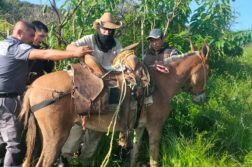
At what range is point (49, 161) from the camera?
4797mm

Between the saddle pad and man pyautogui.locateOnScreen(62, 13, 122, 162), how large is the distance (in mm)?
720

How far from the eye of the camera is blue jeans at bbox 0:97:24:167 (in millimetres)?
4778

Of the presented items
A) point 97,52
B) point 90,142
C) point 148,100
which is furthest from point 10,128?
point 148,100

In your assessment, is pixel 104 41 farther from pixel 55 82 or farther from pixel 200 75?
pixel 200 75

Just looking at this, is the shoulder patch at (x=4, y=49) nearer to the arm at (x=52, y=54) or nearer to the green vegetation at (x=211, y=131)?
the arm at (x=52, y=54)

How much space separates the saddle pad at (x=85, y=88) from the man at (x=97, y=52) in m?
0.72

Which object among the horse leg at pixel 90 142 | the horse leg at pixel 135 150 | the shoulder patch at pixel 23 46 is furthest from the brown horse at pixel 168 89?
the shoulder patch at pixel 23 46

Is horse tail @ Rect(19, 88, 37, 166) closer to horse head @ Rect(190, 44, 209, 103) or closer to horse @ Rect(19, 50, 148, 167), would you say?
horse @ Rect(19, 50, 148, 167)

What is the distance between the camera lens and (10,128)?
4.79 m

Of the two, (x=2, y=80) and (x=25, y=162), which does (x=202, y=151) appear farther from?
(x=2, y=80)

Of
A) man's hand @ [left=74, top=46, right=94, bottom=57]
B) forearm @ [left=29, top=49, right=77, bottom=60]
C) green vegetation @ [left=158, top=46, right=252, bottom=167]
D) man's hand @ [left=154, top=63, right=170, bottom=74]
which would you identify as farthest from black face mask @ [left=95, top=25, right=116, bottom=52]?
green vegetation @ [left=158, top=46, right=252, bottom=167]

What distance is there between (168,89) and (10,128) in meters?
2.39

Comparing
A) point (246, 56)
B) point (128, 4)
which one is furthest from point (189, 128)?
point (246, 56)

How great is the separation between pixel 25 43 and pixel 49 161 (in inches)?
58.1
